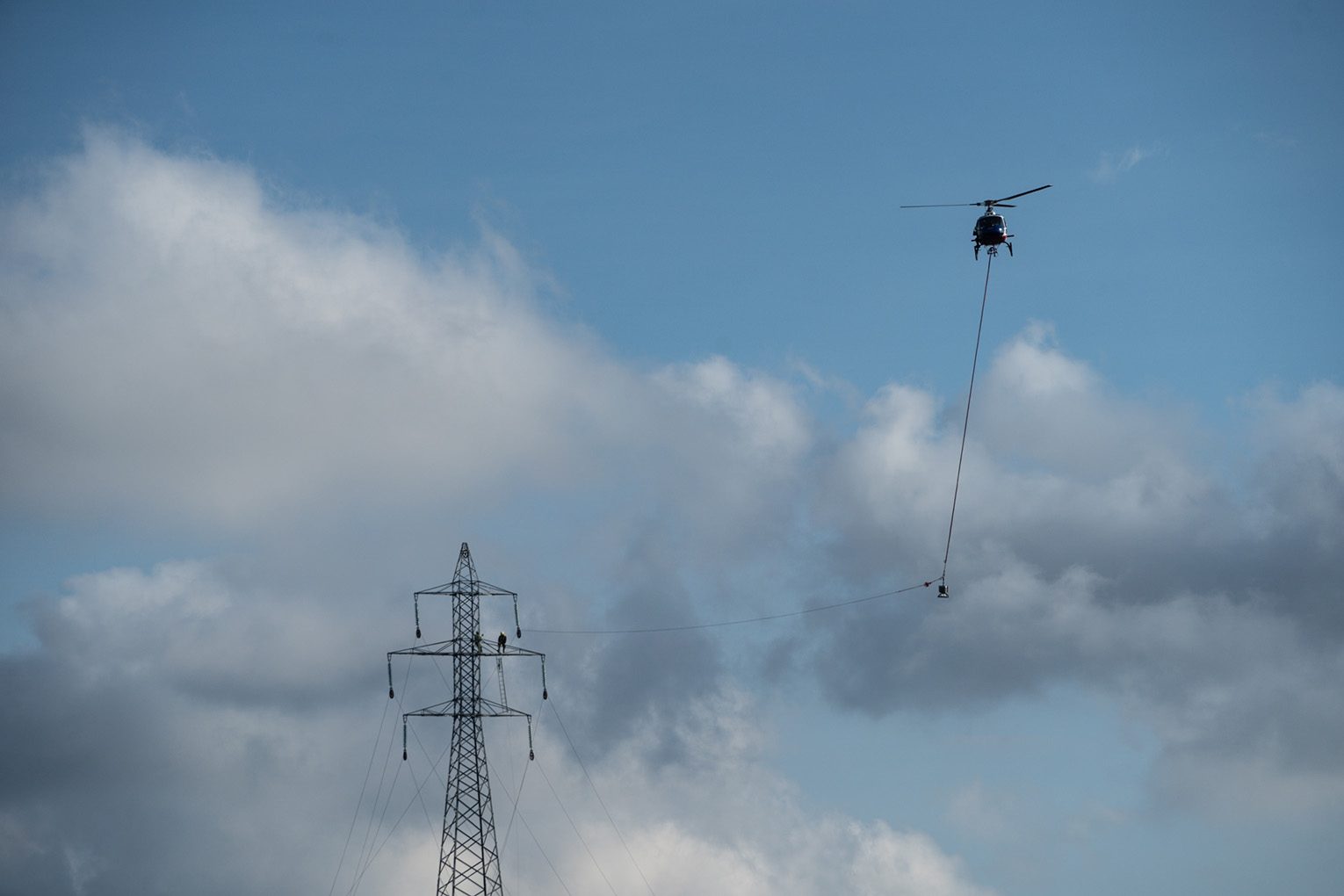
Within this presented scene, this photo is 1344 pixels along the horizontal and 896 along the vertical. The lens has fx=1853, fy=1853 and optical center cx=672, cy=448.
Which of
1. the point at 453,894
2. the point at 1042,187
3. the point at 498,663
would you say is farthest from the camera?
the point at 498,663

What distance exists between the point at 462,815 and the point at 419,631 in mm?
14263

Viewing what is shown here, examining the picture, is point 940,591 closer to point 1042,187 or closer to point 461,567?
point 1042,187

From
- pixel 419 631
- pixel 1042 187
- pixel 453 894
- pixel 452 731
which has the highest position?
pixel 1042 187

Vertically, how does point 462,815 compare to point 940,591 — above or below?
below

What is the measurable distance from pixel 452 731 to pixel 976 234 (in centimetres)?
4768

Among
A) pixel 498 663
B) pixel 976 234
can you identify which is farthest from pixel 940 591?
pixel 498 663

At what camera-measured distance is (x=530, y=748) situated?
433ft

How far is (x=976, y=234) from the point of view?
12106 cm

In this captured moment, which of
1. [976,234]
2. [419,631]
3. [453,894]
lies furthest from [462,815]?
[976,234]

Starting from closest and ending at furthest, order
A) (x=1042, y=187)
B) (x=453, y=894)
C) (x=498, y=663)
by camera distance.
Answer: (x=1042, y=187), (x=453, y=894), (x=498, y=663)

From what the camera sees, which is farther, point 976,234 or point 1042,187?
point 976,234

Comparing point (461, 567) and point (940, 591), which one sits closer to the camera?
point (940, 591)

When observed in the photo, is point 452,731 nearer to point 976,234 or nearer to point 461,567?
point 461,567

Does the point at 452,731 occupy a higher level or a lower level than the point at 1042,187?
lower
